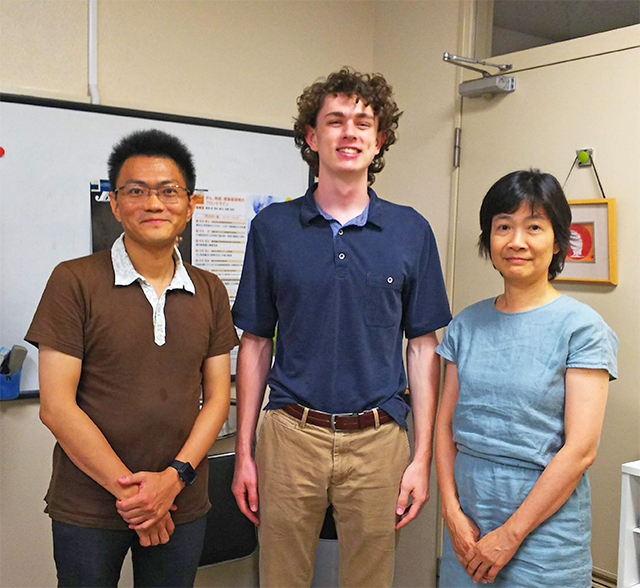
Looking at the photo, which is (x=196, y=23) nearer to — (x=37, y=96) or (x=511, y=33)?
(x=37, y=96)

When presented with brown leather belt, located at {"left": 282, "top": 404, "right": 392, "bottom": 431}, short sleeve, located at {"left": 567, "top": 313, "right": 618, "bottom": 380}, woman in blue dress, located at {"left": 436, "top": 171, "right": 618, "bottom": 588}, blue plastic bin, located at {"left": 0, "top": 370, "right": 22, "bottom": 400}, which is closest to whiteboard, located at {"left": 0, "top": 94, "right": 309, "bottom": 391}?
blue plastic bin, located at {"left": 0, "top": 370, "right": 22, "bottom": 400}

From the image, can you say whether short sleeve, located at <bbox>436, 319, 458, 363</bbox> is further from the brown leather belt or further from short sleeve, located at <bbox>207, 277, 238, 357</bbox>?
short sleeve, located at <bbox>207, 277, 238, 357</bbox>

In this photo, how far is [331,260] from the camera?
170 cm

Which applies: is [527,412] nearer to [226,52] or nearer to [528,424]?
[528,424]

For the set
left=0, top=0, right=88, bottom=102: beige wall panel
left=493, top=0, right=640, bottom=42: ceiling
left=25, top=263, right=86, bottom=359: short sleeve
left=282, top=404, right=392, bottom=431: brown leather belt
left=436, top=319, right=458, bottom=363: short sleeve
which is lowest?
left=282, top=404, right=392, bottom=431: brown leather belt

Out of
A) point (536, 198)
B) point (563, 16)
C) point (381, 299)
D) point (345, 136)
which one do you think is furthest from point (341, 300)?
point (563, 16)

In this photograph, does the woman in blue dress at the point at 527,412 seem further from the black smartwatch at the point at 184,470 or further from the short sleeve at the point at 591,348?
the black smartwatch at the point at 184,470

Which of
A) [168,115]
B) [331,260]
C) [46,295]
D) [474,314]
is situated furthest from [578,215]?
[46,295]

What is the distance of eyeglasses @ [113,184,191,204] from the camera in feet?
5.25

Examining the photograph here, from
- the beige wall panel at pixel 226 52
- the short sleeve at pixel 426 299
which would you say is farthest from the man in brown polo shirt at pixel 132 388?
the beige wall panel at pixel 226 52

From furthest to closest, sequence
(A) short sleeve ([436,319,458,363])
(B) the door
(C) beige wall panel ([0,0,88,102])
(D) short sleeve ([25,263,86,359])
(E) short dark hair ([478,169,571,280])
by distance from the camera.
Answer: (C) beige wall panel ([0,0,88,102]), (B) the door, (A) short sleeve ([436,319,458,363]), (E) short dark hair ([478,169,571,280]), (D) short sleeve ([25,263,86,359])

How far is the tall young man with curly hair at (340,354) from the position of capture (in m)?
1.67

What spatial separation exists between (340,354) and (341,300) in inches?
4.9

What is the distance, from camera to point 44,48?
231 centimetres
